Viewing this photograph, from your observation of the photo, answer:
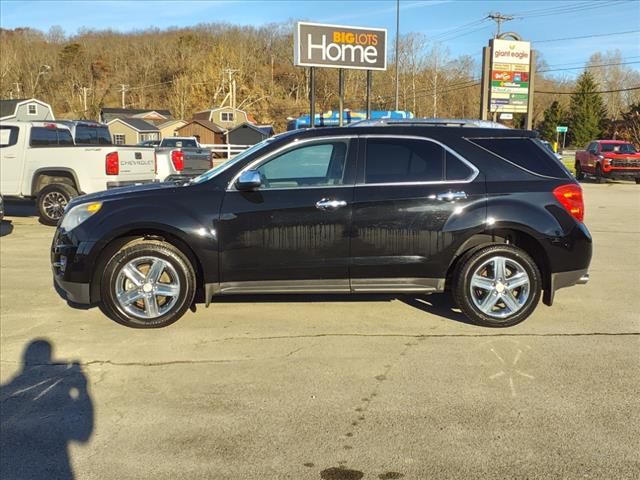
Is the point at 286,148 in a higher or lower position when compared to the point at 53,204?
higher

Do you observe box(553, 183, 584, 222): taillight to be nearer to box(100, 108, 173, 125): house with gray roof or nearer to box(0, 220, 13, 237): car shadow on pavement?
box(0, 220, 13, 237): car shadow on pavement

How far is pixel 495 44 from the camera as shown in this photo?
2564cm

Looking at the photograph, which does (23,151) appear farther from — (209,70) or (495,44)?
(209,70)

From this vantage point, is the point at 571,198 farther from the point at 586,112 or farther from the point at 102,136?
the point at 586,112

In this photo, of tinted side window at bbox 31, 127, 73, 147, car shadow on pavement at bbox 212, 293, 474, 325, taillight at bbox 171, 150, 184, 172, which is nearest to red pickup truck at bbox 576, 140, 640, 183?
taillight at bbox 171, 150, 184, 172

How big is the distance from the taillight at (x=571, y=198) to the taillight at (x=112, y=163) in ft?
27.1

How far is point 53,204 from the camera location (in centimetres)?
1130

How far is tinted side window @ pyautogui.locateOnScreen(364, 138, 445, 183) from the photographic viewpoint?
5078 mm

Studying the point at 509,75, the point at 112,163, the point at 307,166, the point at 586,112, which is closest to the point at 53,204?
the point at 112,163

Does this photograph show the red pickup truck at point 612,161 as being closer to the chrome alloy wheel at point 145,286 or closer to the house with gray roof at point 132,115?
the chrome alloy wheel at point 145,286

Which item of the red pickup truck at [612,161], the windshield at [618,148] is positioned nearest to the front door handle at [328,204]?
the red pickup truck at [612,161]

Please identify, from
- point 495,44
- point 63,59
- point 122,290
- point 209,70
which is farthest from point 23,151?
point 63,59

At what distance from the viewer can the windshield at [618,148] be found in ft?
84.5

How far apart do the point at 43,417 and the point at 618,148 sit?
27778mm
